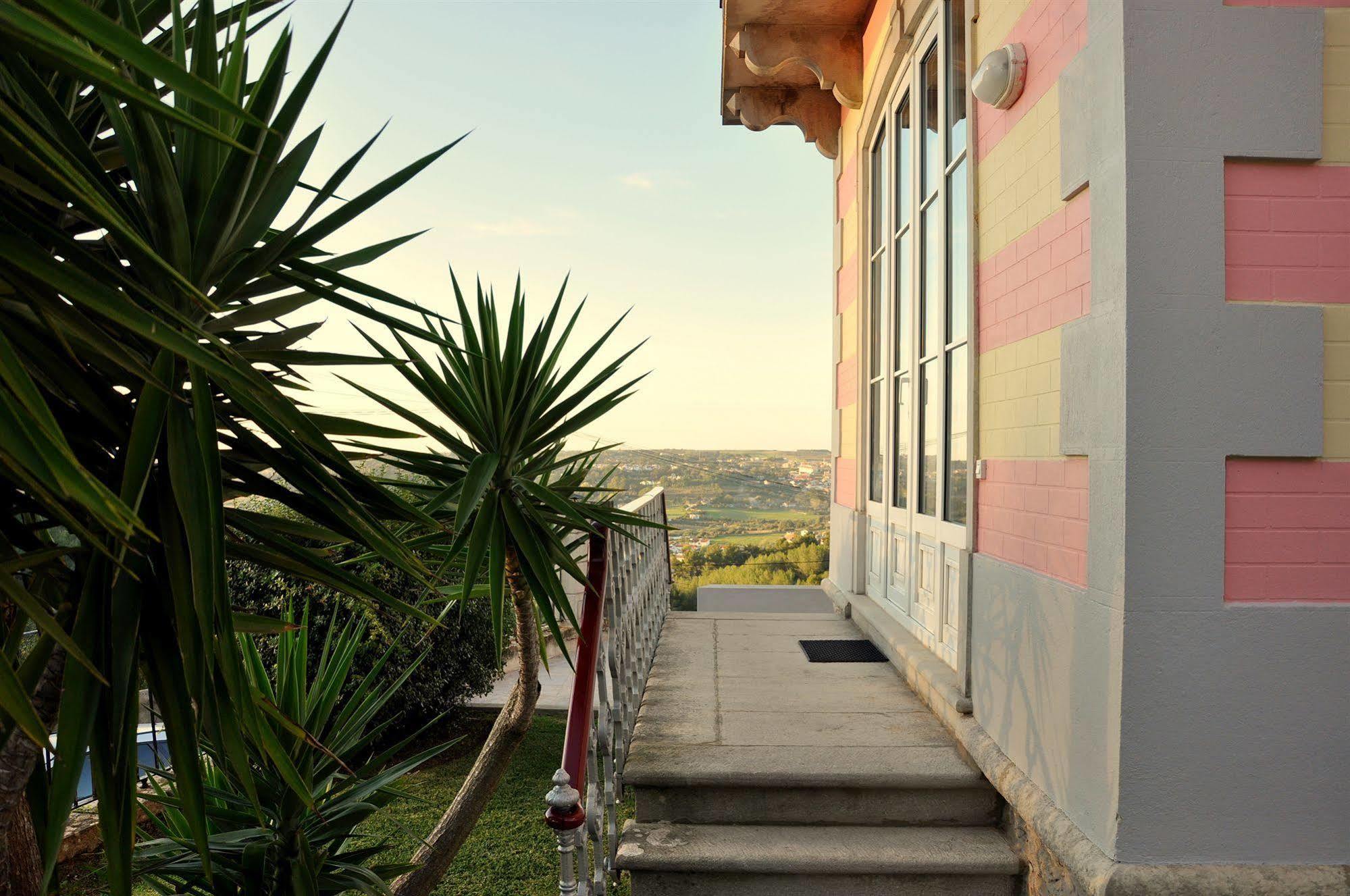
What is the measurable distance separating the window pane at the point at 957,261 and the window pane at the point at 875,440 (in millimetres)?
1657

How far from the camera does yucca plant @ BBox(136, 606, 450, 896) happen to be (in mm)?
2160

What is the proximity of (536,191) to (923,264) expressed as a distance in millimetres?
16032

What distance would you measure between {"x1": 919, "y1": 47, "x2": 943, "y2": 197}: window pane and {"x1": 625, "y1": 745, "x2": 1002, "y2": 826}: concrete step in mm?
2602

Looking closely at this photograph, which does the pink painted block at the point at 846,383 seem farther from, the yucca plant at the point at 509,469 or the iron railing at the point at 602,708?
the yucca plant at the point at 509,469

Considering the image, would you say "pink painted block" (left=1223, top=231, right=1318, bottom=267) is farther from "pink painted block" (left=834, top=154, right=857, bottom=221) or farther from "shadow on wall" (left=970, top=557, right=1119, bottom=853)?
"pink painted block" (left=834, top=154, right=857, bottom=221)

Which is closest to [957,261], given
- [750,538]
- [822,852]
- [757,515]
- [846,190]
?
[822,852]

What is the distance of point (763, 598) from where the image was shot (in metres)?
9.06

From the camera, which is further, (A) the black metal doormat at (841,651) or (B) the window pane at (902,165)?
(B) the window pane at (902,165)

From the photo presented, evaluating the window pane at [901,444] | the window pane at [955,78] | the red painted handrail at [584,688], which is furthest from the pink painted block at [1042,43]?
the red painted handrail at [584,688]

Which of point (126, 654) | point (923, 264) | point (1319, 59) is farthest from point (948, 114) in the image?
point (126, 654)

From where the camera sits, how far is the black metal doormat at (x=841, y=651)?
456 centimetres

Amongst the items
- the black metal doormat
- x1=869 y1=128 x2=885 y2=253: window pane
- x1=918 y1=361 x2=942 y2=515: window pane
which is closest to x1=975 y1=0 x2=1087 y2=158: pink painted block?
x1=918 y1=361 x2=942 y2=515: window pane

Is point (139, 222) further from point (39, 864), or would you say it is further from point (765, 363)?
point (765, 363)

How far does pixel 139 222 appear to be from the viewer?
4.73ft
